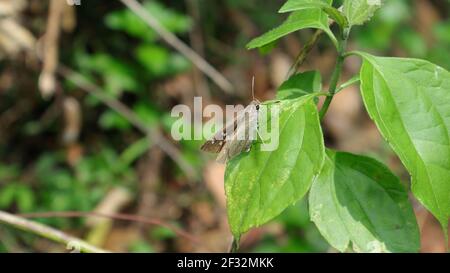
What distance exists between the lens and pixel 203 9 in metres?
3.95

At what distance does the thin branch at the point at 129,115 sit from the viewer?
3.37 meters

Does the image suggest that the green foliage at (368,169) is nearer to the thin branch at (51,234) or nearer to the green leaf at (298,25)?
the green leaf at (298,25)

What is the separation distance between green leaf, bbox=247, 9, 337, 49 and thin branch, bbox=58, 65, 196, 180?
220 cm

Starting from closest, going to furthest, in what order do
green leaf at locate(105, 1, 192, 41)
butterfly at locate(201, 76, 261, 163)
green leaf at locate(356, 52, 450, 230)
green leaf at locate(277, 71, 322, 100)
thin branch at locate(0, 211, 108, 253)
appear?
1. green leaf at locate(356, 52, 450, 230)
2. butterfly at locate(201, 76, 261, 163)
3. green leaf at locate(277, 71, 322, 100)
4. thin branch at locate(0, 211, 108, 253)
5. green leaf at locate(105, 1, 192, 41)

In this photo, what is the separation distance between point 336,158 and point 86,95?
260cm

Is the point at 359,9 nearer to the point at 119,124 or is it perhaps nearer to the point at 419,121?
the point at 419,121

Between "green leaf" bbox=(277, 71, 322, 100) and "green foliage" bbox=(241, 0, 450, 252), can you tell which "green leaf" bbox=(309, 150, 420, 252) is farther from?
"green leaf" bbox=(277, 71, 322, 100)

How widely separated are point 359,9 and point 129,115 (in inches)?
93.3

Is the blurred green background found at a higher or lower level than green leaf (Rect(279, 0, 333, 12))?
higher

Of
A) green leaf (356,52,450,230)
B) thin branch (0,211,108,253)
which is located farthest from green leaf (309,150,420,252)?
thin branch (0,211,108,253)

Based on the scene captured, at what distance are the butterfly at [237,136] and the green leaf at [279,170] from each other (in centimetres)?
2

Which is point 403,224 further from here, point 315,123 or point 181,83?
point 181,83

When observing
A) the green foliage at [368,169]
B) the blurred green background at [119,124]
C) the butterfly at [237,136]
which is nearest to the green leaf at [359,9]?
the green foliage at [368,169]

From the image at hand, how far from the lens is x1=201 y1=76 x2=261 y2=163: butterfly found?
1.16 metres
